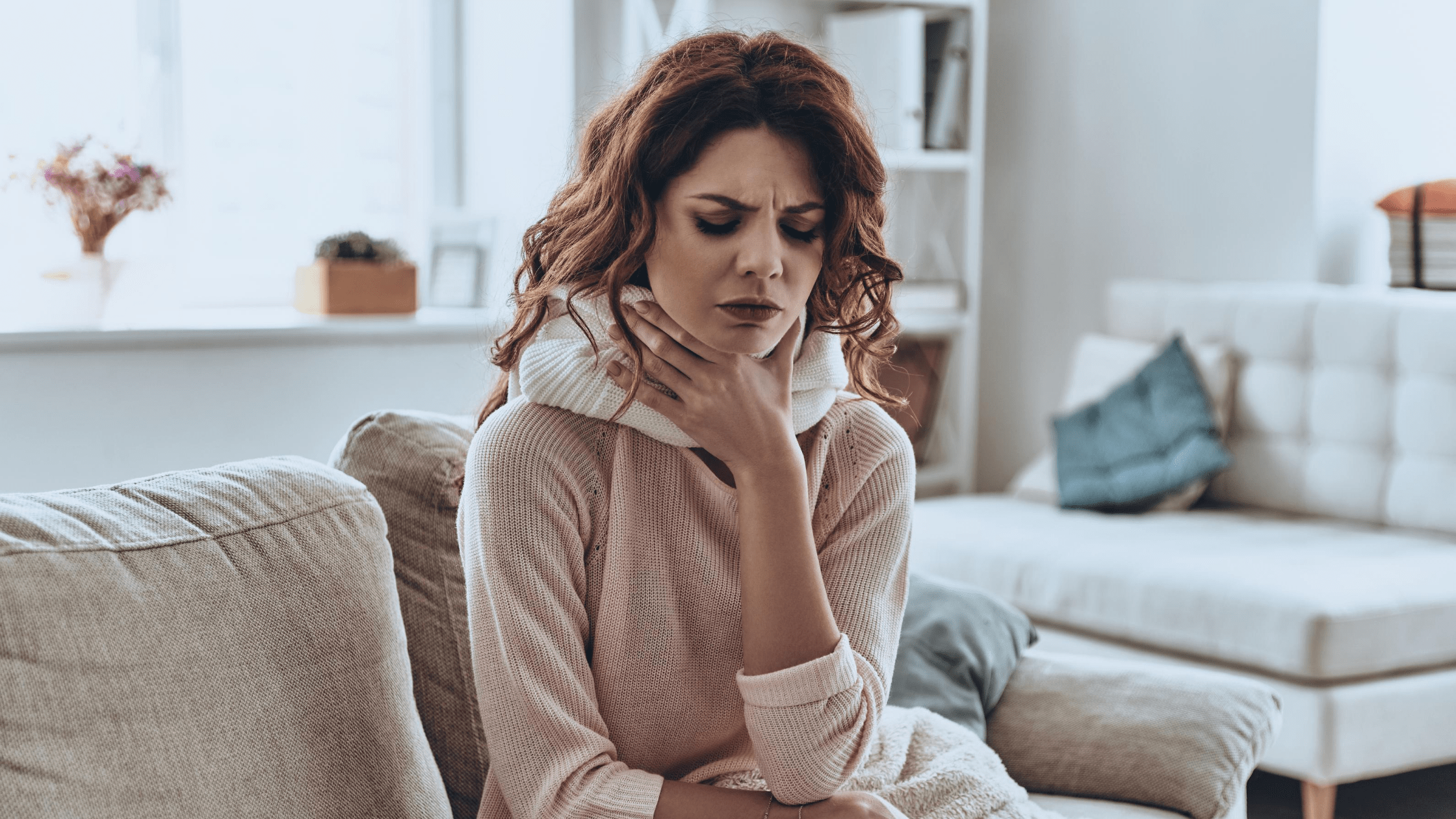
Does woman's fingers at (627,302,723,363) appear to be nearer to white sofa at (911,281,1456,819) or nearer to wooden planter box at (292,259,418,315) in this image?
white sofa at (911,281,1456,819)

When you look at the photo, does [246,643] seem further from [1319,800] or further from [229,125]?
[229,125]

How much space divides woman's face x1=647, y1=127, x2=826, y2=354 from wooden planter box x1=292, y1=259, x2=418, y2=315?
79.9 inches

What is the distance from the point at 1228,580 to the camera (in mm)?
2625

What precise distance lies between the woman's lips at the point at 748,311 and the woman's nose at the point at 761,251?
3 centimetres

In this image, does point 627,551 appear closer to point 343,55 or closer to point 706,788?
point 706,788

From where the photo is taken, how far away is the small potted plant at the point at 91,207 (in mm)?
2734

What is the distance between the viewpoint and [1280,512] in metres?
3.34

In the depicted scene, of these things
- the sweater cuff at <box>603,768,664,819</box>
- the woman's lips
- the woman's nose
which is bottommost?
the sweater cuff at <box>603,768,664,819</box>

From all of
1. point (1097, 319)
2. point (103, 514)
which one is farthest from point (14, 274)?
point (1097, 319)

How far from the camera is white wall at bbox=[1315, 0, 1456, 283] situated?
3.60 m

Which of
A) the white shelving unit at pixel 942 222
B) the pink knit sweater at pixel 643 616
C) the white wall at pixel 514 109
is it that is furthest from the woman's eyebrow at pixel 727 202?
the white shelving unit at pixel 942 222

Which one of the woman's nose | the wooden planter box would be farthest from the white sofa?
the woman's nose

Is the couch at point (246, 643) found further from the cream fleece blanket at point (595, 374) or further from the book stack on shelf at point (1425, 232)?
the book stack on shelf at point (1425, 232)

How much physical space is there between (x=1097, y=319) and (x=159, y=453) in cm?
276
